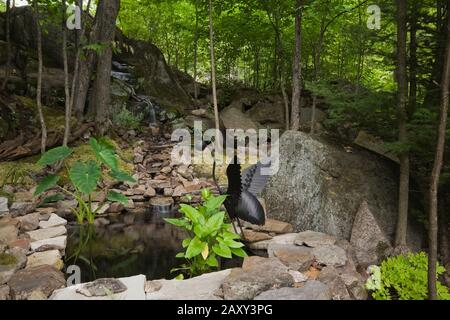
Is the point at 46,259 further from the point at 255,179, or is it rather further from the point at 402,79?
the point at 402,79

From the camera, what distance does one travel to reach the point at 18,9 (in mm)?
11531

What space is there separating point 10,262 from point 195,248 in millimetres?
1892

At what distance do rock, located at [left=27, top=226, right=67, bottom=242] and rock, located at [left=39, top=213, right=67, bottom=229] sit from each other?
21cm

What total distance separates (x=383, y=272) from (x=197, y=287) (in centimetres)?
180

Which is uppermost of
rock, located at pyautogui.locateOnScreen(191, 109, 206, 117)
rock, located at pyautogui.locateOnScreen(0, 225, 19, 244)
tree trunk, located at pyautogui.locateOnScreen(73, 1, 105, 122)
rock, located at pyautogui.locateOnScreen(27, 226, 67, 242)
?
tree trunk, located at pyautogui.locateOnScreen(73, 1, 105, 122)

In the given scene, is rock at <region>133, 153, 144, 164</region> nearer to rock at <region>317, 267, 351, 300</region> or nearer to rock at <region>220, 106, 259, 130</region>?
rock at <region>220, 106, 259, 130</region>

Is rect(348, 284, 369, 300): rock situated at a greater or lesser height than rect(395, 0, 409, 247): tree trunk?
lesser

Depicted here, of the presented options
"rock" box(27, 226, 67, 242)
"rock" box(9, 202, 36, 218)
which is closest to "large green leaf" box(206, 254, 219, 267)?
"rock" box(27, 226, 67, 242)

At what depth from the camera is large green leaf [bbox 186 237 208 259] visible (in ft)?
11.3

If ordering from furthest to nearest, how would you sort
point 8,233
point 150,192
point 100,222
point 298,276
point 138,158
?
point 138,158 → point 150,192 → point 100,222 → point 8,233 → point 298,276

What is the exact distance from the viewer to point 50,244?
4.21 meters

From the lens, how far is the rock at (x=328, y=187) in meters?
4.29

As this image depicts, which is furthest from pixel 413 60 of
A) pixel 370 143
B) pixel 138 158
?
pixel 138 158
